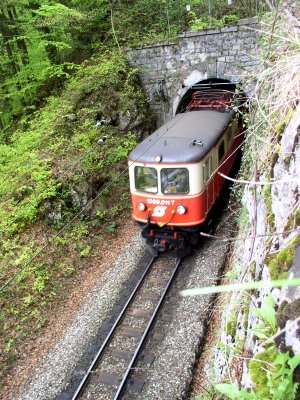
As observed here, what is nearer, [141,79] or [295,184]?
[295,184]

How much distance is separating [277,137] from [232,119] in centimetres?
664

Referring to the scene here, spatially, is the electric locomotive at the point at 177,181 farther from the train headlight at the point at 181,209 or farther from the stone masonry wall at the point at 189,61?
the stone masonry wall at the point at 189,61

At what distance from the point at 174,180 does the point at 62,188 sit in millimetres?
4148

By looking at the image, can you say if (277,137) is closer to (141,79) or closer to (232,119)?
(232,119)

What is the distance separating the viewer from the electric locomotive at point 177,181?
26.5ft

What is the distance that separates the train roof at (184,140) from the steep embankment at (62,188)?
4.73 ft

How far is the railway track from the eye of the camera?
6113 mm

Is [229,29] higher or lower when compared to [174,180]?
higher

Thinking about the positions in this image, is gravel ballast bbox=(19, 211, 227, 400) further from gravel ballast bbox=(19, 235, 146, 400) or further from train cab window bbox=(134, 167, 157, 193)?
train cab window bbox=(134, 167, 157, 193)

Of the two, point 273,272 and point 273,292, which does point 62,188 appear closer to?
point 273,272

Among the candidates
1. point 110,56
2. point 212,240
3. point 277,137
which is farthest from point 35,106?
point 277,137

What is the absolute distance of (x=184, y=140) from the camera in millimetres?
8383

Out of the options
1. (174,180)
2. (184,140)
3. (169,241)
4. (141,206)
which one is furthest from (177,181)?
(169,241)

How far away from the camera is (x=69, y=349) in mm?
7062
